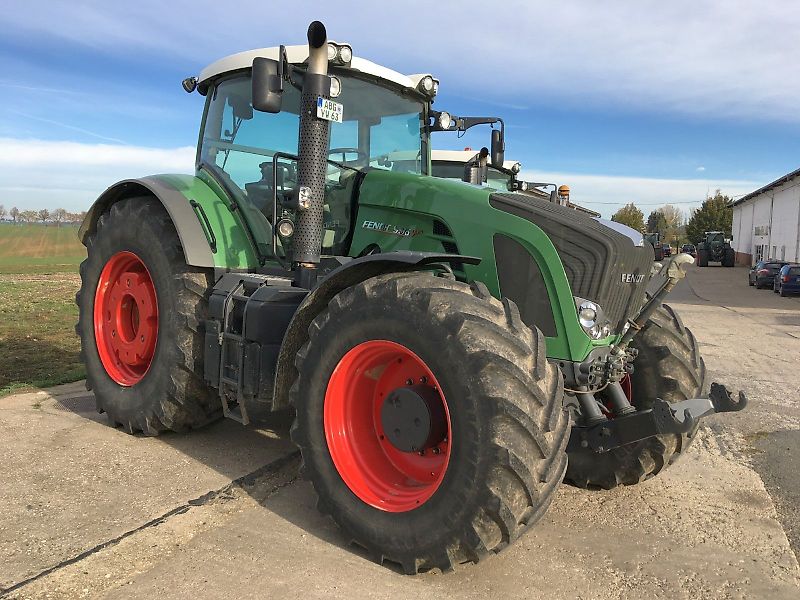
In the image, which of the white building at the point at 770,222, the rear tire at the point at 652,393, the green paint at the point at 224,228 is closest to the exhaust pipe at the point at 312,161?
the green paint at the point at 224,228

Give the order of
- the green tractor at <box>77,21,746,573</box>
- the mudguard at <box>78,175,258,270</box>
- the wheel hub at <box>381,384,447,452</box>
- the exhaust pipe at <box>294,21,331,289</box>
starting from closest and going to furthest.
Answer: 1. the green tractor at <box>77,21,746,573</box>
2. the wheel hub at <box>381,384,447,452</box>
3. the exhaust pipe at <box>294,21,331,289</box>
4. the mudguard at <box>78,175,258,270</box>

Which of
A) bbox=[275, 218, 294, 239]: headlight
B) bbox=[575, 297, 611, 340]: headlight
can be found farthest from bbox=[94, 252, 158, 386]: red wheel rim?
bbox=[575, 297, 611, 340]: headlight

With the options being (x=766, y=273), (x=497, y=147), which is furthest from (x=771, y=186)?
(x=497, y=147)

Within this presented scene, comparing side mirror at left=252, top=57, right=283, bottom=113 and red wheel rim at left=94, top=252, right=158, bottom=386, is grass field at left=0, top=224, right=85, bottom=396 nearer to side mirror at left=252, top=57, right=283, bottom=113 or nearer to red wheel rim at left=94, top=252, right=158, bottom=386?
red wheel rim at left=94, top=252, right=158, bottom=386

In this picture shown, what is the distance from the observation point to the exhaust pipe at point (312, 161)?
377 centimetres

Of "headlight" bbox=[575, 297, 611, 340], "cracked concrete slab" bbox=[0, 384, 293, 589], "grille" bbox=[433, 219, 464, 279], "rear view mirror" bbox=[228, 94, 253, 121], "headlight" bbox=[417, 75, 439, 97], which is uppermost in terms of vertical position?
"headlight" bbox=[417, 75, 439, 97]

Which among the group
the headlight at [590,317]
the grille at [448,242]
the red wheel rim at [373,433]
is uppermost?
the grille at [448,242]

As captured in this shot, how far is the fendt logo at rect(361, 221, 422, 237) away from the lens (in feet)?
12.5

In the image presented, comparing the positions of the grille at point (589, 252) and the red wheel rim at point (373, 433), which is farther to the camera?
the grille at point (589, 252)

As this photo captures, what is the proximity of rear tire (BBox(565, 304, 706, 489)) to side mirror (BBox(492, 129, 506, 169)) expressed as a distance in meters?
2.07

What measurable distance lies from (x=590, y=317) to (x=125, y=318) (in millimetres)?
3578

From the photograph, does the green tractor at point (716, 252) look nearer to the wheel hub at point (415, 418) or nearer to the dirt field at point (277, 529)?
the dirt field at point (277, 529)

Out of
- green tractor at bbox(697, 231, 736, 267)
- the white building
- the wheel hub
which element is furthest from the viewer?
green tractor at bbox(697, 231, 736, 267)

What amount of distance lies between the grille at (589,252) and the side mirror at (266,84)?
52.5 inches
